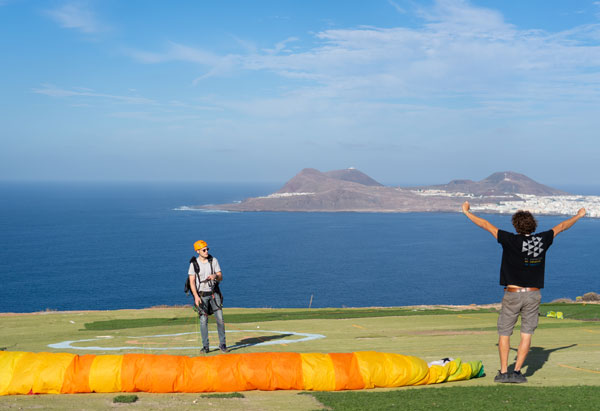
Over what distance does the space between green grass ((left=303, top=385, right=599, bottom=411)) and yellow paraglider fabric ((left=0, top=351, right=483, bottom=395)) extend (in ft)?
1.22

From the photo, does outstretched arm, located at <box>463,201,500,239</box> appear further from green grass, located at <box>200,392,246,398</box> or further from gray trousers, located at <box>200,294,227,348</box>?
gray trousers, located at <box>200,294,227,348</box>

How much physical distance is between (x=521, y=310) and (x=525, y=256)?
972mm

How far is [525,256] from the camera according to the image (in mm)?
8852

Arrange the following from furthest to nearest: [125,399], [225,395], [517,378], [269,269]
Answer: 1. [269,269]
2. [517,378]
3. [225,395]
4. [125,399]

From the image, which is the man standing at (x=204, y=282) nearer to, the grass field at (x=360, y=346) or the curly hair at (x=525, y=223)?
the grass field at (x=360, y=346)

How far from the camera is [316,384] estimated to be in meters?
9.22

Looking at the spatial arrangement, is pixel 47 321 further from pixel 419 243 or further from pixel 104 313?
pixel 419 243

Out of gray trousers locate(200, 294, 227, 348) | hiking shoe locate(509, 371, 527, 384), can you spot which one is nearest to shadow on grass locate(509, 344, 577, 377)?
hiking shoe locate(509, 371, 527, 384)

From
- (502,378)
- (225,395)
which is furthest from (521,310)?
(225,395)

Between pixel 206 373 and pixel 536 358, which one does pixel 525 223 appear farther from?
pixel 206 373

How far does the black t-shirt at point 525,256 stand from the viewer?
8.79 meters

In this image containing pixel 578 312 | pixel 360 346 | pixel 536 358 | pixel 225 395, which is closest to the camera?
pixel 225 395

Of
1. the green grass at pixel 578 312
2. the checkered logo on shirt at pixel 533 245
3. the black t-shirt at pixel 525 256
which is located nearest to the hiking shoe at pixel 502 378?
the black t-shirt at pixel 525 256

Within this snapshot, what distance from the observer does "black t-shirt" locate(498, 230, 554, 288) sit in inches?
346
